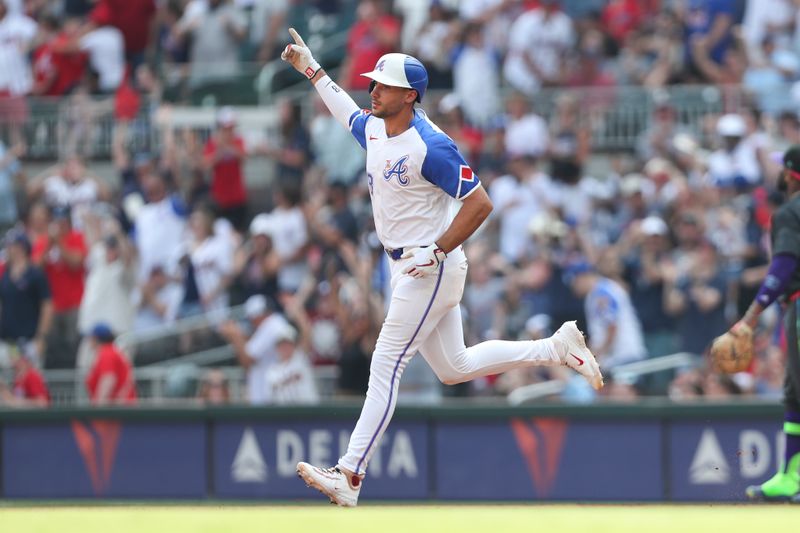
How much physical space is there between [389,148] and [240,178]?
27.9ft

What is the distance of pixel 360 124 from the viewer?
9.60 m

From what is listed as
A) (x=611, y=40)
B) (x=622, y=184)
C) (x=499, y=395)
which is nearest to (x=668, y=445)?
(x=499, y=395)

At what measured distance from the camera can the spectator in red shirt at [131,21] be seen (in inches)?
771

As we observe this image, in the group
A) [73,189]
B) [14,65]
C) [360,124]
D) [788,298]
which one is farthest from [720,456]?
[14,65]

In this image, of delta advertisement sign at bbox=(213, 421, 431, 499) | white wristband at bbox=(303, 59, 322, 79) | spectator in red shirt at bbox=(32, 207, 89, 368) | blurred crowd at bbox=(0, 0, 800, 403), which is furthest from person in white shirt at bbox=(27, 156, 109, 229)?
white wristband at bbox=(303, 59, 322, 79)

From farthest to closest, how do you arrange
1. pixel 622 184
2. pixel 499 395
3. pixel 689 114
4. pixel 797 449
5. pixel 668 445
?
pixel 689 114
pixel 622 184
pixel 499 395
pixel 668 445
pixel 797 449

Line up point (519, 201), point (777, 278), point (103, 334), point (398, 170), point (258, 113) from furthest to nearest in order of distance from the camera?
point (258, 113) < point (519, 201) < point (103, 334) < point (777, 278) < point (398, 170)

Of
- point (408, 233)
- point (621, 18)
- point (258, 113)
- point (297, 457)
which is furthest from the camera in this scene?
point (258, 113)

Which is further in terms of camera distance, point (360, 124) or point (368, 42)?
point (368, 42)

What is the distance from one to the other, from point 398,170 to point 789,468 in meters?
3.26

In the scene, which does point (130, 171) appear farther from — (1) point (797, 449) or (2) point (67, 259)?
(1) point (797, 449)

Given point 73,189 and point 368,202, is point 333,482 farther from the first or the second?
point 73,189

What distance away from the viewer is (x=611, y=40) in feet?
59.3

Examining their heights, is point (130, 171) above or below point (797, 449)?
above
